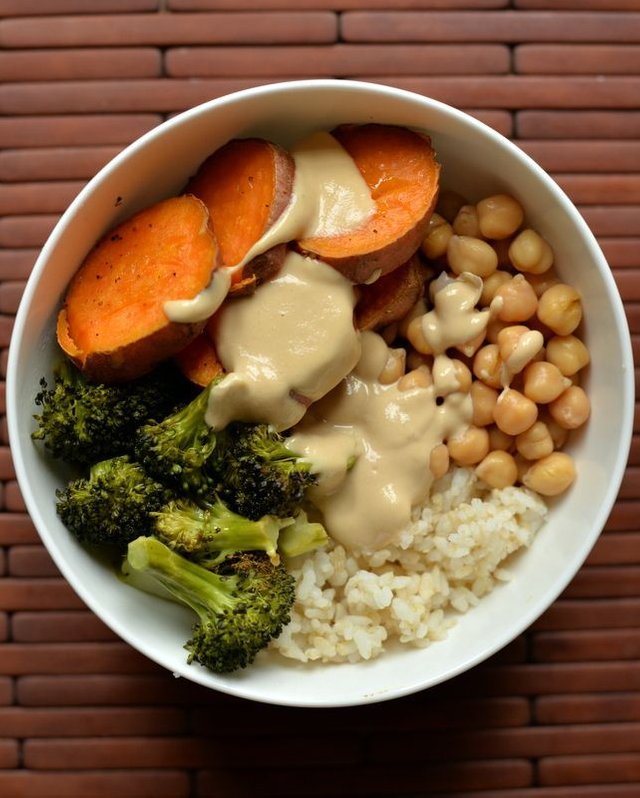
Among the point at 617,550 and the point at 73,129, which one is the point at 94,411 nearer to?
the point at 73,129

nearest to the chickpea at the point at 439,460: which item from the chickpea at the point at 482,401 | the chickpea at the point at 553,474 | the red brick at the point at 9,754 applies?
the chickpea at the point at 482,401

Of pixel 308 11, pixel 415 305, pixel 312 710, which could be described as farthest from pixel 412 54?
pixel 312 710

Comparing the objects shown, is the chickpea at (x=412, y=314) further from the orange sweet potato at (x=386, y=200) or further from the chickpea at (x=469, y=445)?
the chickpea at (x=469, y=445)

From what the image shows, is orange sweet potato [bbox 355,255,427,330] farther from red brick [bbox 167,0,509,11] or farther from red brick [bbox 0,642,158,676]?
red brick [bbox 0,642,158,676]

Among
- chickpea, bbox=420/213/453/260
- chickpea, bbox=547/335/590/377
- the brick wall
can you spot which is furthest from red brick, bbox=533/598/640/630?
chickpea, bbox=420/213/453/260

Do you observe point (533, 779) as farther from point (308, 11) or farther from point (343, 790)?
point (308, 11)

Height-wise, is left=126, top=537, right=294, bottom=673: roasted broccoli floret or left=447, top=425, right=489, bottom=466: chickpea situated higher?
left=447, top=425, right=489, bottom=466: chickpea
